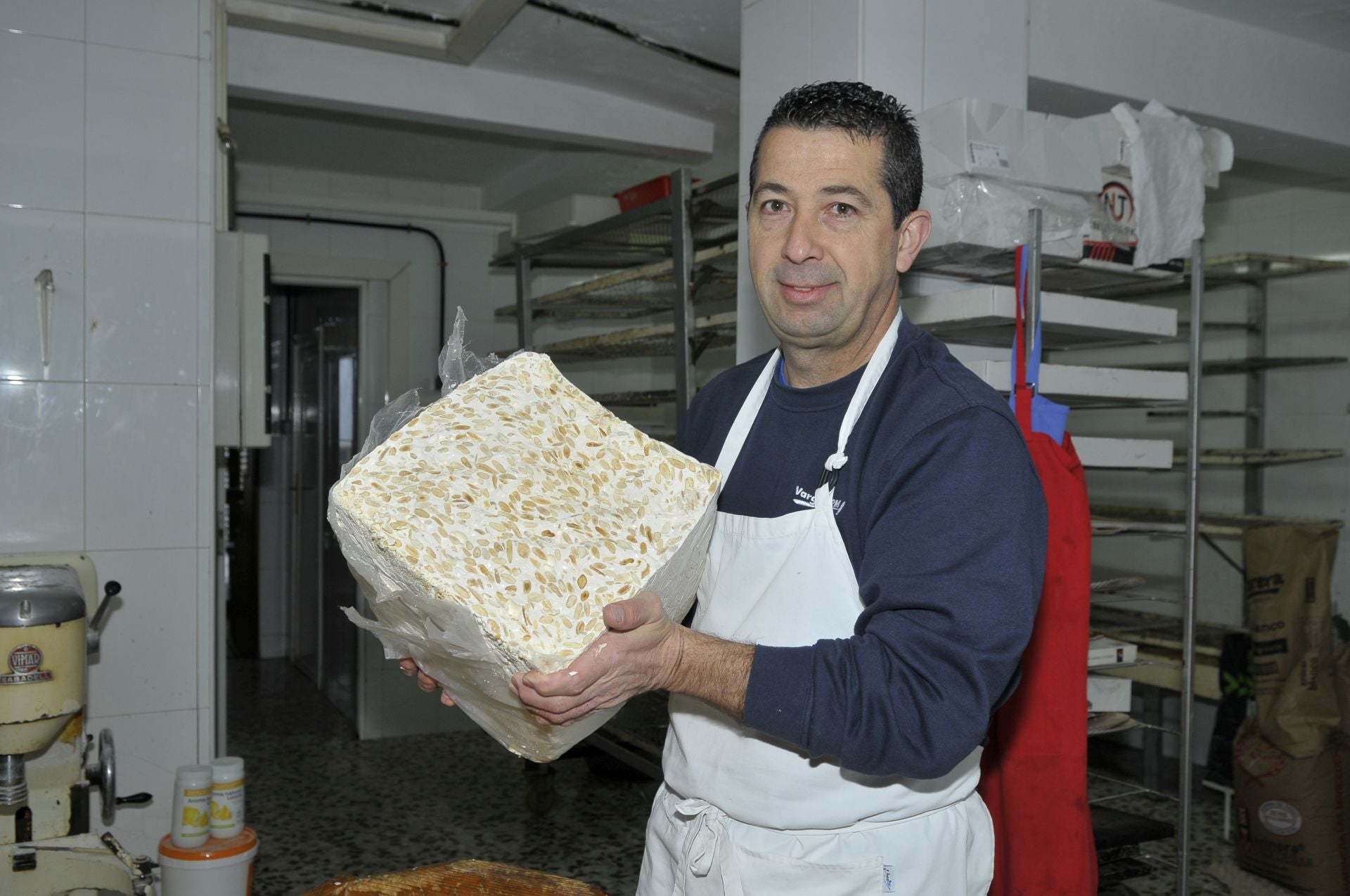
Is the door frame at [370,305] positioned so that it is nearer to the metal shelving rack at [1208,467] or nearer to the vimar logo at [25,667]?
the vimar logo at [25,667]

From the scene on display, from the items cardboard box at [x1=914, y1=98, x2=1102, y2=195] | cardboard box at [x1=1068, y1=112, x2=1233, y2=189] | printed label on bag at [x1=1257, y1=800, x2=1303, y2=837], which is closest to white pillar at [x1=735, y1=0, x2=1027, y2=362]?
cardboard box at [x1=914, y1=98, x2=1102, y2=195]

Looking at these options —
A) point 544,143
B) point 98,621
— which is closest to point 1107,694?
point 98,621

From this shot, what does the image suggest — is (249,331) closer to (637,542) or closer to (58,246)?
(58,246)

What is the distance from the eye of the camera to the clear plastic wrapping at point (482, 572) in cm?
99

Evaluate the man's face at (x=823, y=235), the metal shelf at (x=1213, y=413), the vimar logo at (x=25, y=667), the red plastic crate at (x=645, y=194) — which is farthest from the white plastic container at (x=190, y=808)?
the metal shelf at (x=1213, y=413)

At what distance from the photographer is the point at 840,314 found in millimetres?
1283

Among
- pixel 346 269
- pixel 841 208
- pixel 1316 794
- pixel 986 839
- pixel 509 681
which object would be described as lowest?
pixel 1316 794

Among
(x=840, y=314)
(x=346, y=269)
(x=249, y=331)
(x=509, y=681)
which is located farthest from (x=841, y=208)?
(x=346, y=269)

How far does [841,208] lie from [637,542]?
478mm

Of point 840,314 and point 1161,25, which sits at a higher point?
point 1161,25

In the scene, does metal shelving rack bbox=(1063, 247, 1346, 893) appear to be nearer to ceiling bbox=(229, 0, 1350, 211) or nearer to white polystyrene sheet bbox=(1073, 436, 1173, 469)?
white polystyrene sheet bbox=(1073, 436, 1173, 469)

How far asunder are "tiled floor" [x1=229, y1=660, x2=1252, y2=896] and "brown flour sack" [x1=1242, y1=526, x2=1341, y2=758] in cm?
56

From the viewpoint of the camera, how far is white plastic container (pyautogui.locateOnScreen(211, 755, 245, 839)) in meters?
2.52

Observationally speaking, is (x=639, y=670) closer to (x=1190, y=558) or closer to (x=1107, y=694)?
(x=1107, y=694)
